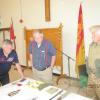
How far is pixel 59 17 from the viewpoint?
155 inches

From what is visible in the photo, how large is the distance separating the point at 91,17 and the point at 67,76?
131 centimetres

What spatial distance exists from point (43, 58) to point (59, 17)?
153cm

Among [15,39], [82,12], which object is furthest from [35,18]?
[82,12]

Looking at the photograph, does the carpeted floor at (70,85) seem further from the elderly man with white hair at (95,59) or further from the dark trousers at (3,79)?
the dark trousers at (3,79)

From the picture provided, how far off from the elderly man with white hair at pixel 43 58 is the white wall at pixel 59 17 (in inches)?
48.4

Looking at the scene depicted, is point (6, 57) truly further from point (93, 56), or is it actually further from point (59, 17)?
point (59, 17)

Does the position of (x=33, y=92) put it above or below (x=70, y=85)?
above

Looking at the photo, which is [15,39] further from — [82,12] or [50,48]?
[50,48]

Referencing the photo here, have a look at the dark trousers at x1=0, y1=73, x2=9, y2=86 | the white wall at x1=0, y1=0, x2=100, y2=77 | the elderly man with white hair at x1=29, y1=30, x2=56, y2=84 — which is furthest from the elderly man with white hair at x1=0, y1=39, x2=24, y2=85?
the white wall at x1=0, y1=0, x2=100, y2=77

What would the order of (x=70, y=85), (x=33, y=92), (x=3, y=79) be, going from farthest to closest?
(x=70, y=85) < (x=3, y=79) < (x=33, y=92)

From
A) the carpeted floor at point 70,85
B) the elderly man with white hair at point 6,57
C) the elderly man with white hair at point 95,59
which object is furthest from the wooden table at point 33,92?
the carpeted floor at point 70,85

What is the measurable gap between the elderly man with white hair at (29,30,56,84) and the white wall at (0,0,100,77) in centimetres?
123

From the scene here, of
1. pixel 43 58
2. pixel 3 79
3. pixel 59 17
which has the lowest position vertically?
pixel 3 79

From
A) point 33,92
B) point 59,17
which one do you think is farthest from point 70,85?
point 33,92
